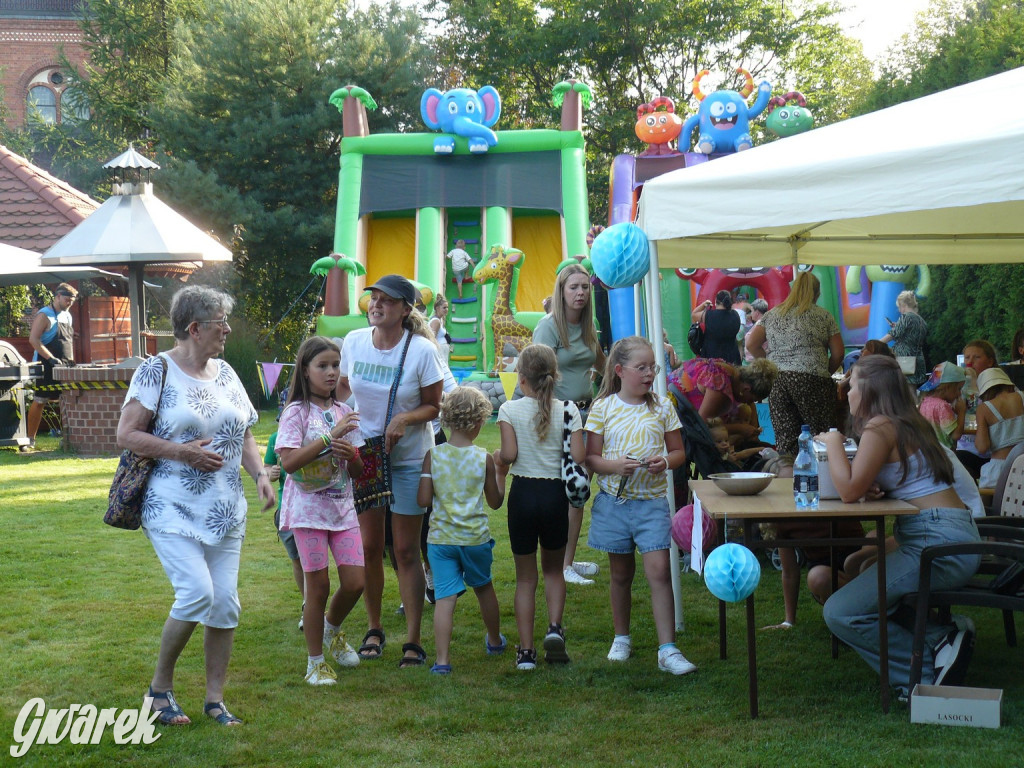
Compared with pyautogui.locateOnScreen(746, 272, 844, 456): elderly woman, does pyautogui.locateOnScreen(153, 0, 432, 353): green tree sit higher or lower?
higher

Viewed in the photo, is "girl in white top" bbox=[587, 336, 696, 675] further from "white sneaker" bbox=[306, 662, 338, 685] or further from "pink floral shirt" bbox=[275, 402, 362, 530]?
"white sneaker" bbox=[306, 662, 338, 685]

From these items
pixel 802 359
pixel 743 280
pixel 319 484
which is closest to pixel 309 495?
pixel 319 484

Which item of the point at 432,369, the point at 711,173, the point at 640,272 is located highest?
the point at 711,173

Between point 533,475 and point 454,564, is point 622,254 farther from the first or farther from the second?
point 454,564

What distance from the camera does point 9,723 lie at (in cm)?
420

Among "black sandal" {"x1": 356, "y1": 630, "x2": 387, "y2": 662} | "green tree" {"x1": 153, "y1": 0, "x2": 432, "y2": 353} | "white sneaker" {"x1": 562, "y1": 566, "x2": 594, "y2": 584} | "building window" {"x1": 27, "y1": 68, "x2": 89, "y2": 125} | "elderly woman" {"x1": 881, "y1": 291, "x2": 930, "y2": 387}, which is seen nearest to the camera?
"black sandal" {"x1": 356, "y1": 630, "x2": 387, "y2": 662}

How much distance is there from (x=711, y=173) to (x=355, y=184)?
15.0 meters

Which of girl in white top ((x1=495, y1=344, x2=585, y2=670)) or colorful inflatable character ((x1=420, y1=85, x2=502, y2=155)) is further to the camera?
colorful inflatable character ((x1=420, y1=85, x2=502, y2=155))

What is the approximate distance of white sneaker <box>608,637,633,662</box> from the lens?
4.93 metres

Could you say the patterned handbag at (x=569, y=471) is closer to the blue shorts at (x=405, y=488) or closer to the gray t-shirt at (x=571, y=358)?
the blue shorts at (x=405, y=488)

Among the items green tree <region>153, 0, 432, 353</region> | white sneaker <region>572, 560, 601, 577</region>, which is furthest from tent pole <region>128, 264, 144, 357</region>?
green tree <region>153, 0, 432, 353</region>

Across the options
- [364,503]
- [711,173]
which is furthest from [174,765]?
[711,173]

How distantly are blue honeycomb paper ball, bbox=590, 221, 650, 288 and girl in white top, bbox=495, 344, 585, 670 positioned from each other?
0.72m

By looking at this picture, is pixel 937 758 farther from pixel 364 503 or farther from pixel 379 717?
pixel 364 503
